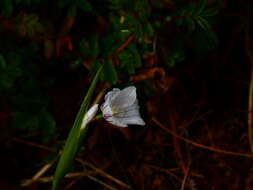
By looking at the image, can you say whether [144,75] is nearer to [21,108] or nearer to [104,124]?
[104,124]

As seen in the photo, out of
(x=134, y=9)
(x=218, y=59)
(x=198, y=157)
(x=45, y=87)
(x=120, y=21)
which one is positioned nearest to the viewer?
(x=134, y=9)

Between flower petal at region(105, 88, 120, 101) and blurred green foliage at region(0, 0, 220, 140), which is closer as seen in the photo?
flower petal at region(105, 88, 120, 101)

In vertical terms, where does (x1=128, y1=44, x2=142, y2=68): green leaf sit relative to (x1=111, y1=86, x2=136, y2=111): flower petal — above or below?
above

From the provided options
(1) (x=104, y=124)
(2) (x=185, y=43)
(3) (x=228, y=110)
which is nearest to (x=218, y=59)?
(3) (x=228, y=110)

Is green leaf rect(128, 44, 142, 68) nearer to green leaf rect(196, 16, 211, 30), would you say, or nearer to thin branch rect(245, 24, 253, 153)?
green leaf rect(196, 16, 211, 30)

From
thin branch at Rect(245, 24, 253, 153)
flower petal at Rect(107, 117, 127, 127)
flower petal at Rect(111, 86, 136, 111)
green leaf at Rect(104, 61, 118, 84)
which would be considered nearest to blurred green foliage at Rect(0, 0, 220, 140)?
green leaf at Rect(104, 61, 118, 84)

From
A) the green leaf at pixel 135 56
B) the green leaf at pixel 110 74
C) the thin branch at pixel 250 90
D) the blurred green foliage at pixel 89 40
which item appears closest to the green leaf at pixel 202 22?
the blurred green foliage at pixel 89 40

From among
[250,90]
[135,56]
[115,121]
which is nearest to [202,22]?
[135,56]
